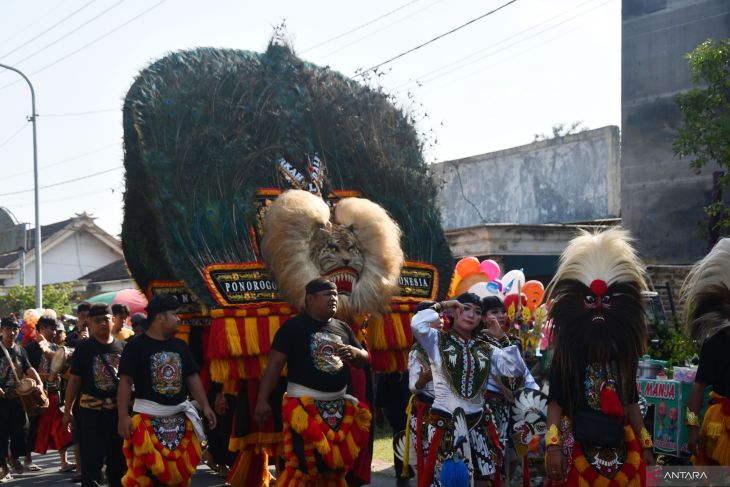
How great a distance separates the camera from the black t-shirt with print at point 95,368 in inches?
327

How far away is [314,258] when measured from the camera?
835cm

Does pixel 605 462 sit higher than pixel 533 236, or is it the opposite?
pixel 533 236

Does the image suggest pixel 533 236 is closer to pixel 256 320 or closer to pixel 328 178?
pixel 328 178

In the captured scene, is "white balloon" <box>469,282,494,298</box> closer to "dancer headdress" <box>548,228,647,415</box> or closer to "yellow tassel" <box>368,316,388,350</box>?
"yellow tassel" <box>368,316,388,350</box>

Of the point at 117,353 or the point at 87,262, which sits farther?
the point at 87,262

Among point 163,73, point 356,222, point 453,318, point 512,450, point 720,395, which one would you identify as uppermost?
point 163,73

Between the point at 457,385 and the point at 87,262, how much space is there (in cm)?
4000

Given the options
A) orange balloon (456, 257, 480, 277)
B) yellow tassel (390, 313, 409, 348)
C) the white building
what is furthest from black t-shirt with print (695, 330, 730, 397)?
the white building

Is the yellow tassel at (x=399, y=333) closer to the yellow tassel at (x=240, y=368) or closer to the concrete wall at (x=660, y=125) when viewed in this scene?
the yellow tassel at (x=240, y=368)

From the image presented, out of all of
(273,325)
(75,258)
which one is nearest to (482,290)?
(273,325)

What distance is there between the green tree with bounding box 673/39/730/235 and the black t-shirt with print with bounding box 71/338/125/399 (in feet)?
34.9

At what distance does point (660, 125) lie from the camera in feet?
65.2

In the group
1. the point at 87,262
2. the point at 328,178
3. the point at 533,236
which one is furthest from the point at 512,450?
the point at 87,262

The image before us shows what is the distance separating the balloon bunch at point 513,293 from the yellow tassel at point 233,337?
9.70 feet
